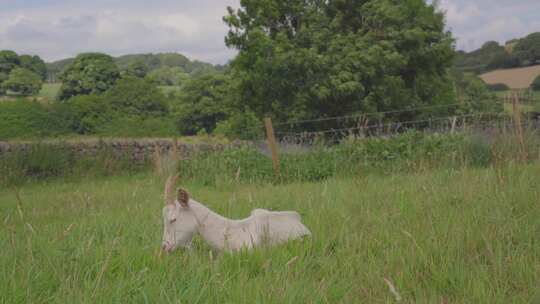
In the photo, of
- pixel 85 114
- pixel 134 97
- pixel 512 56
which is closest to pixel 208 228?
pixel 85 114

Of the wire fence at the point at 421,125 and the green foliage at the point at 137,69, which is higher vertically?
the green foliage at the point at 137,69

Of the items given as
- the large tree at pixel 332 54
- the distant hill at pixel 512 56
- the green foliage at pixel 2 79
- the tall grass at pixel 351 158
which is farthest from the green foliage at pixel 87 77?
the tall grass at pixel 351 158

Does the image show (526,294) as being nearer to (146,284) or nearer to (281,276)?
(281,276)

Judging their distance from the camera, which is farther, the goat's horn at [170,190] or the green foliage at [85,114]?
the green foliage at [85,114]

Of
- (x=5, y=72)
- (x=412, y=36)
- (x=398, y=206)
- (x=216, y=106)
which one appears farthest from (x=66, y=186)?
(x=5, y=72)

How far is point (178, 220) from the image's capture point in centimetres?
318

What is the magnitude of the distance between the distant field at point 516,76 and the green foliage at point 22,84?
4752 centimetres

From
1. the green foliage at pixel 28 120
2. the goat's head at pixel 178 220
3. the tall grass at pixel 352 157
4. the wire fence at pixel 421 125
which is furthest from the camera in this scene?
the green foliage at pixel 28 120

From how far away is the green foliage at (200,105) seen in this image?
163 ft

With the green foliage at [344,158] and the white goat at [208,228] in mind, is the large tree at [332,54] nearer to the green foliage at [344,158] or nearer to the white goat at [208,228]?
the green foliage at [344,158]

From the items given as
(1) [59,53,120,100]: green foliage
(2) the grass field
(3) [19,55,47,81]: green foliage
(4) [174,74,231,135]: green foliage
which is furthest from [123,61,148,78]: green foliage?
(2) the grass field

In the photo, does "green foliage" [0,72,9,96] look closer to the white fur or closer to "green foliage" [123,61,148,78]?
"green foliage" [123,61,148,78]

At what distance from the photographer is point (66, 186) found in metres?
11.3

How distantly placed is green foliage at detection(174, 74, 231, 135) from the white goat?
149ft
